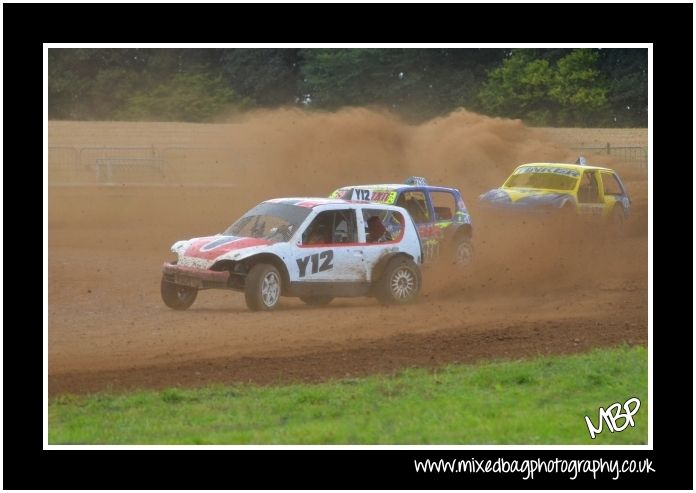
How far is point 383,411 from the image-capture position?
35.8 feet

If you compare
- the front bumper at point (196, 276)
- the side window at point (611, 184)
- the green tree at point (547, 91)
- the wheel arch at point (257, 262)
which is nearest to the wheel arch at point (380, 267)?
the wheel arch at point (257, 262)

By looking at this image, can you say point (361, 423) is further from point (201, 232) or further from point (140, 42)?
point (201, 232)

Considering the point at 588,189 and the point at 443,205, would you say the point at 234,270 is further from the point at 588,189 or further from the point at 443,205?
the point at 588,189

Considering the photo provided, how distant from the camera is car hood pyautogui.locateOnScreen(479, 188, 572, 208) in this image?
72.0 feet

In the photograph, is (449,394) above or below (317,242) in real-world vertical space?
below

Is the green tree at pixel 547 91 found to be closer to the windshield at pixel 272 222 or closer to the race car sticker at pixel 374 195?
the race car sticker at pixel 374 195

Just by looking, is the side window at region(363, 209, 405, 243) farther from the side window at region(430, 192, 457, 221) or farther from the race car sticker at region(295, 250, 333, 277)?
the side window at region(430, 192, 457, 221)

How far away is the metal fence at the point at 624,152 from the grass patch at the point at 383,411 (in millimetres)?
15393

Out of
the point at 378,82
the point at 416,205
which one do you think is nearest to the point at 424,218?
the point at 416,205

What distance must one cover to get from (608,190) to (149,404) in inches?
561

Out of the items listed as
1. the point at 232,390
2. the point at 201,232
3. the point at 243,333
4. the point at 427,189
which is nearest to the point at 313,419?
the point at 232,390

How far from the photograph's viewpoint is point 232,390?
464 inches

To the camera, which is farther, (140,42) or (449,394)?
(140,42)

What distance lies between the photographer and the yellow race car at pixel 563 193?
22047 millimetres
